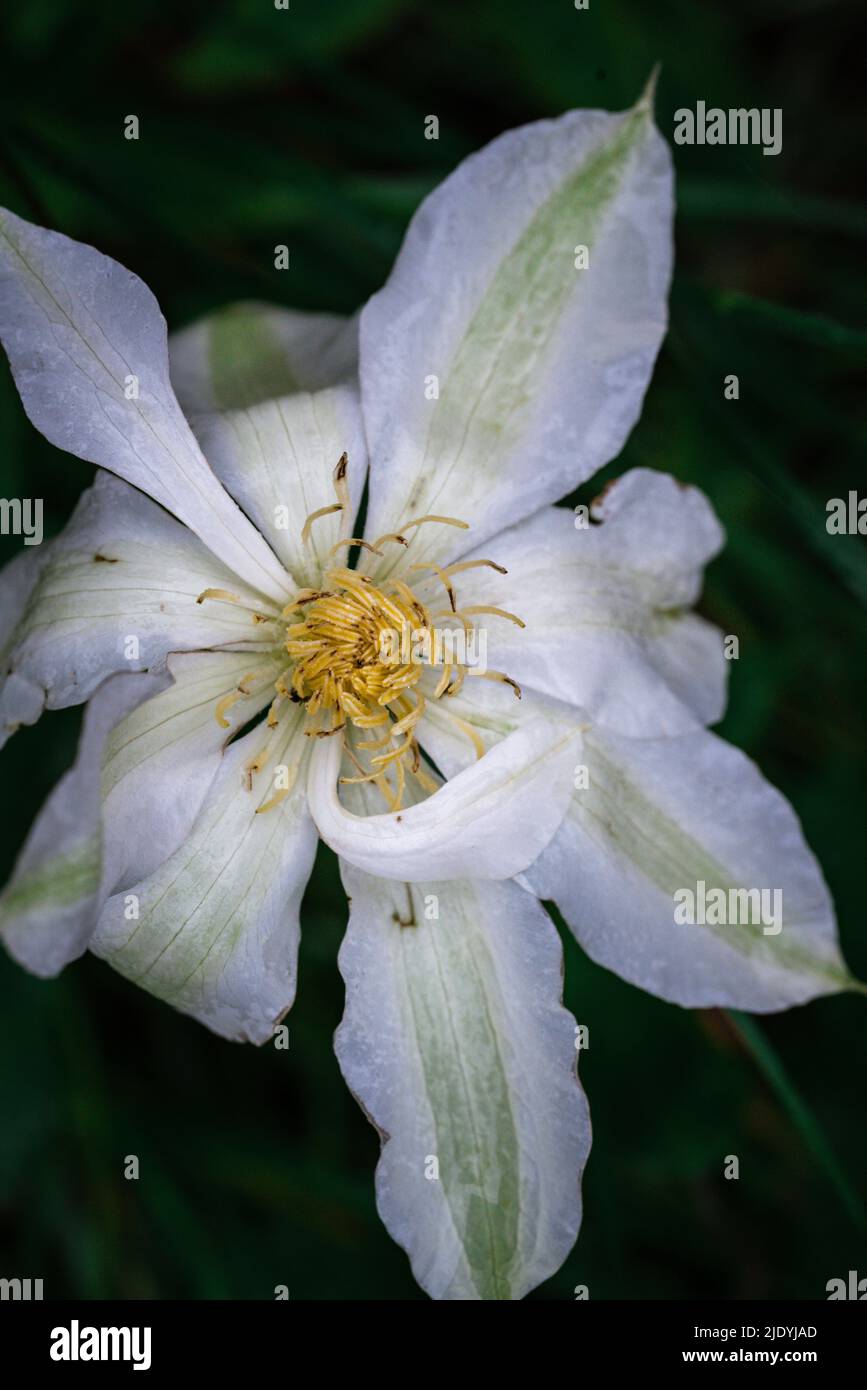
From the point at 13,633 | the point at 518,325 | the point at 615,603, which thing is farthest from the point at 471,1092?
the point at 518,325

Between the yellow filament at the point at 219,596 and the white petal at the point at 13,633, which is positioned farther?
the yellow filament at the point at 219,596

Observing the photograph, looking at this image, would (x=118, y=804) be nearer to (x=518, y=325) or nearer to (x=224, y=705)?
(x=224, y=705)

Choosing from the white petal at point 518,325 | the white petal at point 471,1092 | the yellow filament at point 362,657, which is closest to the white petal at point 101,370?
the yellow filament at point 362,657

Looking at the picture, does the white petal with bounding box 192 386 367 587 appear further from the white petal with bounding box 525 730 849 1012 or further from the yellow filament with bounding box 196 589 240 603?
the white petal with bounding box 525 730 849 1012

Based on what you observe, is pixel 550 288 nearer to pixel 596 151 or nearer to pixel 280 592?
pixel 596 151

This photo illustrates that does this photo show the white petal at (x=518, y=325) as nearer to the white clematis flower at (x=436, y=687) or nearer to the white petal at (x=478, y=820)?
the white clematis flower at (x=436, y=687)

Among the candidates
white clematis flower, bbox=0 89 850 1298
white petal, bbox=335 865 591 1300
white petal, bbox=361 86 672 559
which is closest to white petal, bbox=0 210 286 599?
white clematis flower, bbox=0 89 850 1298
